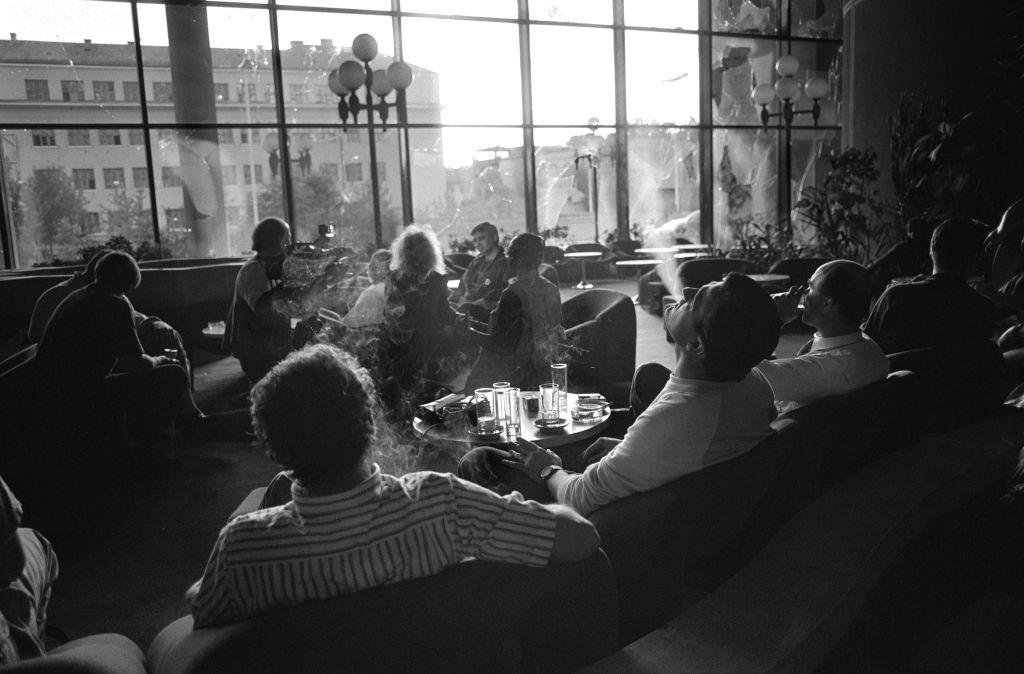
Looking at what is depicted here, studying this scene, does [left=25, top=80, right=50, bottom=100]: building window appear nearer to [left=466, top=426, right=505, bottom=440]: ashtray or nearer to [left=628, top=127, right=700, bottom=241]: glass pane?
[left=628, top=127, right=700, bottom=241]: glass pane

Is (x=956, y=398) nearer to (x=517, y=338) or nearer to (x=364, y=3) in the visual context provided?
(x=517, y=338)

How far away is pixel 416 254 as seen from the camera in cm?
430

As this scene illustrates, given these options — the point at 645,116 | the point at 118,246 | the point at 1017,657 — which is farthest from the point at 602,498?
the point at 645,116

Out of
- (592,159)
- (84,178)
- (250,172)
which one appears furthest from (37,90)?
(592,159)

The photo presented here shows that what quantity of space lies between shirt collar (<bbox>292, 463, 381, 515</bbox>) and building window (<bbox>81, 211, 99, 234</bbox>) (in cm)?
1058

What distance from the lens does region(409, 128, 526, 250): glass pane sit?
39.5 feet

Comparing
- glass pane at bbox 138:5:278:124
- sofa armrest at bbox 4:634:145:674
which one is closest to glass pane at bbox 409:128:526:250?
glass pane at bbox 138:5:278:124

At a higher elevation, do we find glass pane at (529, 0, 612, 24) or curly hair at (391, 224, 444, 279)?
glass pane at (529, 0, 612, 24)

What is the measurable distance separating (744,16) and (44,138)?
11.7 meters

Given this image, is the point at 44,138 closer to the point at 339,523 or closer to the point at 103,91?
the point at 103,91

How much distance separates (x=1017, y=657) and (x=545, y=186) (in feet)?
38.9

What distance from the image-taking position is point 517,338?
410 cm

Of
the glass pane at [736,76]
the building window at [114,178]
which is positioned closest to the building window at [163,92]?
the building window at [114,178]

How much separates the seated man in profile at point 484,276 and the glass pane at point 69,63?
6933mm
